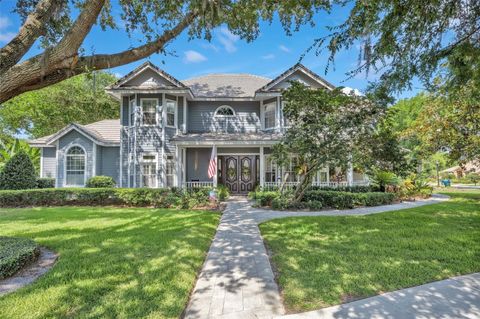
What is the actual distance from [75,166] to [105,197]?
4.96 meters

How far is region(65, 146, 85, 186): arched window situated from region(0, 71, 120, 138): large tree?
376 inches

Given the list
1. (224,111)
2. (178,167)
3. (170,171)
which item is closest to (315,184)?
(224,111)

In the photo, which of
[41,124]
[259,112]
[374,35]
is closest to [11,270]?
[374,35]

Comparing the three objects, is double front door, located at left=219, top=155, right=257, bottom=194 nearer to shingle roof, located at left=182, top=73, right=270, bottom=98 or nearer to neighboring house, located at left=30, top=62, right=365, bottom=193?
neighboring house, located at left=30, top=62, right=365, bottom=193

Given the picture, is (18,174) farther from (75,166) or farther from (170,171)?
(170,171)

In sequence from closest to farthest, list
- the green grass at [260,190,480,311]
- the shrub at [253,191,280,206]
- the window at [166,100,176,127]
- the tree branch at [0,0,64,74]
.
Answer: the green grass at [260,190,480,311] → the tree branch at [0,0,64,74] → the shrub at [253,191,280,206] → the window at [166,100,176,127]

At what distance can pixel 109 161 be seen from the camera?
17047mm

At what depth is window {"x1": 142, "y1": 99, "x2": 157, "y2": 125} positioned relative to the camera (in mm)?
15711

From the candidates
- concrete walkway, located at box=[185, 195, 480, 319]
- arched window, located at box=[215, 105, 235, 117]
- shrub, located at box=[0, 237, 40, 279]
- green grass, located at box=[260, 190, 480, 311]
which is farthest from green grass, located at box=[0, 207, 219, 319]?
arched window, located at box=[215, 105, 235, 117]

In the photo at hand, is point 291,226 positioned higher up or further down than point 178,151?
further down

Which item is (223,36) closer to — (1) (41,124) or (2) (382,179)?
(2) (382,179)

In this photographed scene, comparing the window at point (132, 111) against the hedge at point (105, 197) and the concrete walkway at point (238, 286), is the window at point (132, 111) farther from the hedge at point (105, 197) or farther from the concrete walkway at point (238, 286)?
the concrete walkway at point (238, 286)

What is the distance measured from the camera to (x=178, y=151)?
618 inches

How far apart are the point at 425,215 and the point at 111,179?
652 inches
